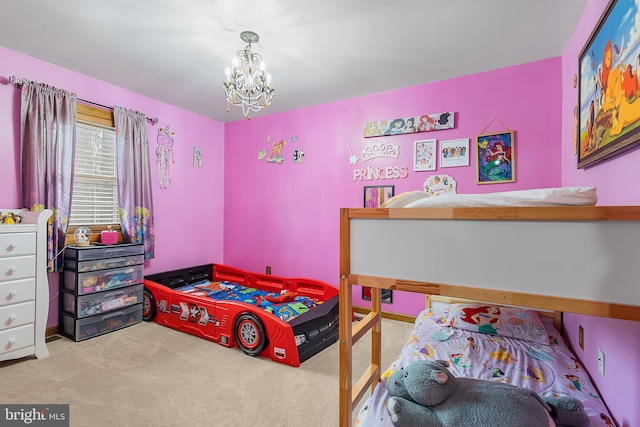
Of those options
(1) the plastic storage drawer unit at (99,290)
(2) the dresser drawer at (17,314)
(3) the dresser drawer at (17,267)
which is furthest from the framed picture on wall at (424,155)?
(2) the dresser drawer at (17,314)

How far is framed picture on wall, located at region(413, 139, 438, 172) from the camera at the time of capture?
3.11 meters

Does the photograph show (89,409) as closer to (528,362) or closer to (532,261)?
(532,261)

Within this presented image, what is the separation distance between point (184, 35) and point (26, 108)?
160 cm

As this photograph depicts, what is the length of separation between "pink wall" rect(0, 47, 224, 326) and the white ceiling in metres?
0.13

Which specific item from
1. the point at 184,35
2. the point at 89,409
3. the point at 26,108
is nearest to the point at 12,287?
the point at 89,409

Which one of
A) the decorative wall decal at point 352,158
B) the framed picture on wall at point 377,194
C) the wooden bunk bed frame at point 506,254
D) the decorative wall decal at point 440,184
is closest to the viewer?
the wooden bunk bed frame at point 506,254

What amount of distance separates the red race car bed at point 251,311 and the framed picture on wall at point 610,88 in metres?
2.17

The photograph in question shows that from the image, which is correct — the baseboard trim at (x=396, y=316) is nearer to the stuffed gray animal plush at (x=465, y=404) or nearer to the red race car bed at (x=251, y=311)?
the red race car bed at (x=251, y=311)

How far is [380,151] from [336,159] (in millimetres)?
554

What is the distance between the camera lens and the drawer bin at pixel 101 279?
276 centimetres

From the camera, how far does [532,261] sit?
91 centimetres

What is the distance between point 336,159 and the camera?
3.66m

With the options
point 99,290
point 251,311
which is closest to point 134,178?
point 99,290

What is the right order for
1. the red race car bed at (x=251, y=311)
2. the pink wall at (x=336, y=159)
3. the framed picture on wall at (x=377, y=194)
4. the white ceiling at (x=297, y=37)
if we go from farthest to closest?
1. the framed picture on wall at (x=377, y=194)
2. the pink wall at (x=336, y=159)
3. the red race car bed at (x=251, y=311)
4. the white ceiling at (x=297, y=37)
